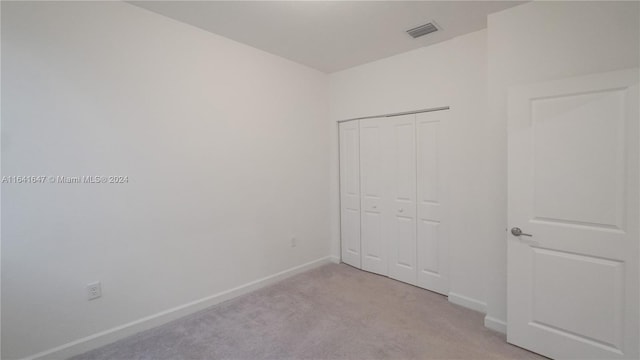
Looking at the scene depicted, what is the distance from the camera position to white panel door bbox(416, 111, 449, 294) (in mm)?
2988

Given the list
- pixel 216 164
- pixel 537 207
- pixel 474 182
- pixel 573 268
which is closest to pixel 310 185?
pixel 216 164

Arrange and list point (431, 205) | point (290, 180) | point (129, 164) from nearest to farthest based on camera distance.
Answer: point (129, 164)
point (431, 205)
point (290, 180)

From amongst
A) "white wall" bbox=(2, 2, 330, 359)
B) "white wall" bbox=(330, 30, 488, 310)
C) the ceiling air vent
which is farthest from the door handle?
"white wall" bbox=(2, 2, 330, 359)

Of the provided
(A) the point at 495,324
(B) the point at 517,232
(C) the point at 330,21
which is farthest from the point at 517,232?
(C) the point at 330,21

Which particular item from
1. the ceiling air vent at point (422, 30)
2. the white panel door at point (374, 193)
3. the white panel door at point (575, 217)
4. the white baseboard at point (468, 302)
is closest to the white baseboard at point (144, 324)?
the white panel door at point (374, 193)

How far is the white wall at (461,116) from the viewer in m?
2.65

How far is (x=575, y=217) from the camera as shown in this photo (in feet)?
6.26

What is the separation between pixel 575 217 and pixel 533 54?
121 cm

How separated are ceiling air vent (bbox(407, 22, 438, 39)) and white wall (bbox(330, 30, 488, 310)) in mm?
308

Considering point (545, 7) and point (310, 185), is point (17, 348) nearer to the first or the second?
point (310, 185)

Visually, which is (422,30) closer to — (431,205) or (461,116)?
(461,116)

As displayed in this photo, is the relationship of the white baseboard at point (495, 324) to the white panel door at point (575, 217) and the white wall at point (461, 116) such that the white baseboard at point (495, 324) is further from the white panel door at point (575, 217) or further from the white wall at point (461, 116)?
the white wall at point (461, 116)

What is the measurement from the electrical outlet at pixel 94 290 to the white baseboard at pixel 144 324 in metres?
0.28

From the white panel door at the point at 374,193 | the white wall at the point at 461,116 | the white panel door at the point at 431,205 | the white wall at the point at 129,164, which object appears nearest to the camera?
the white wall at the point at 129,164
